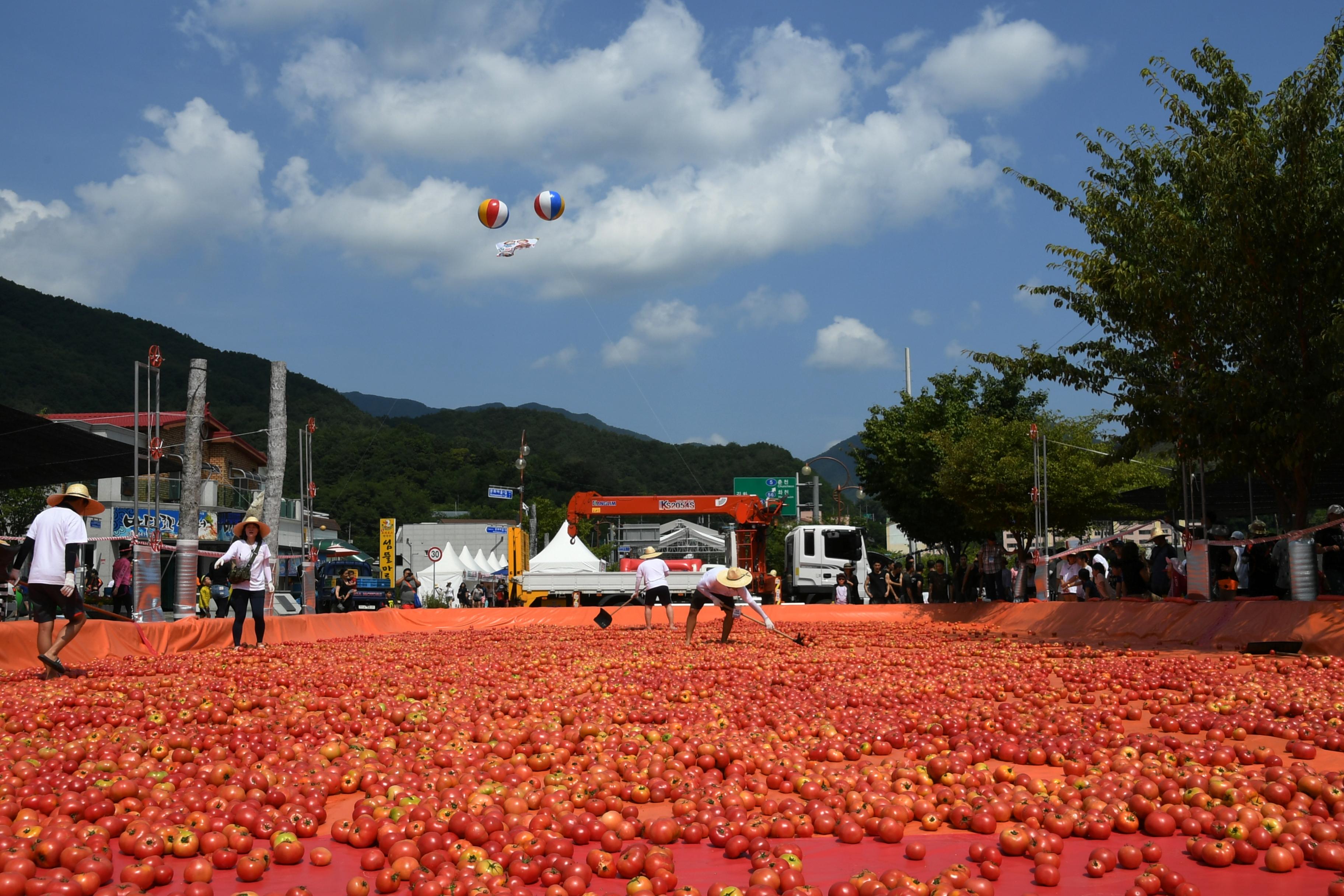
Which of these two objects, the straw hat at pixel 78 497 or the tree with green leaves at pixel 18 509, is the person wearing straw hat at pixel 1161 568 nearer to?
the straw hat at pixel 78 497

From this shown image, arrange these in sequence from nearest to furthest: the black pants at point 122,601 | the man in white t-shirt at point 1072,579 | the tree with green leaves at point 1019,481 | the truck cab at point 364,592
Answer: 1. the man in white t-shirt at point 1072,579
2. the black pants at point 122,601
3. the tree with green leaves at point 1019,481
4. the truck cab at point 364,592

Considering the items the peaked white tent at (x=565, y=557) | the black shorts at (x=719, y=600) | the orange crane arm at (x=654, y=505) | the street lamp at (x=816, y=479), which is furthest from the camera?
the street lamp at (x=816, y=479)

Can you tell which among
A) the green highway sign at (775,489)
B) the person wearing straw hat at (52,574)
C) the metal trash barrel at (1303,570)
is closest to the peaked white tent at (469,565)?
the green highway sign at (775,489)

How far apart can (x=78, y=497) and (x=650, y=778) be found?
694 centimetres

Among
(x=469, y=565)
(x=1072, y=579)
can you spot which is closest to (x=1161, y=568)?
(x=1072, y=579)

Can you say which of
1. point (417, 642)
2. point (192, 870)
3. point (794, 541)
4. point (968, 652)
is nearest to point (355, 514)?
point (794, 541)

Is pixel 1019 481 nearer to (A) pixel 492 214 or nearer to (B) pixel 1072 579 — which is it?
(B) pixel 1072 579

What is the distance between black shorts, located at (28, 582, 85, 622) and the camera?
8820 mm

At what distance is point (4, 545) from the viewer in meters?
18.2

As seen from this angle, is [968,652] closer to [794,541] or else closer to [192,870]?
[192,870]

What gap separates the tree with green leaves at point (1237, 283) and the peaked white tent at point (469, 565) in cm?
3057

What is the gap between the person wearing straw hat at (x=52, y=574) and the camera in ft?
28.9

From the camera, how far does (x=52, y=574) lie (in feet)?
29.0

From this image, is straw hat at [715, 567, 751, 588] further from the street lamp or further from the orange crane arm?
the street lamp
